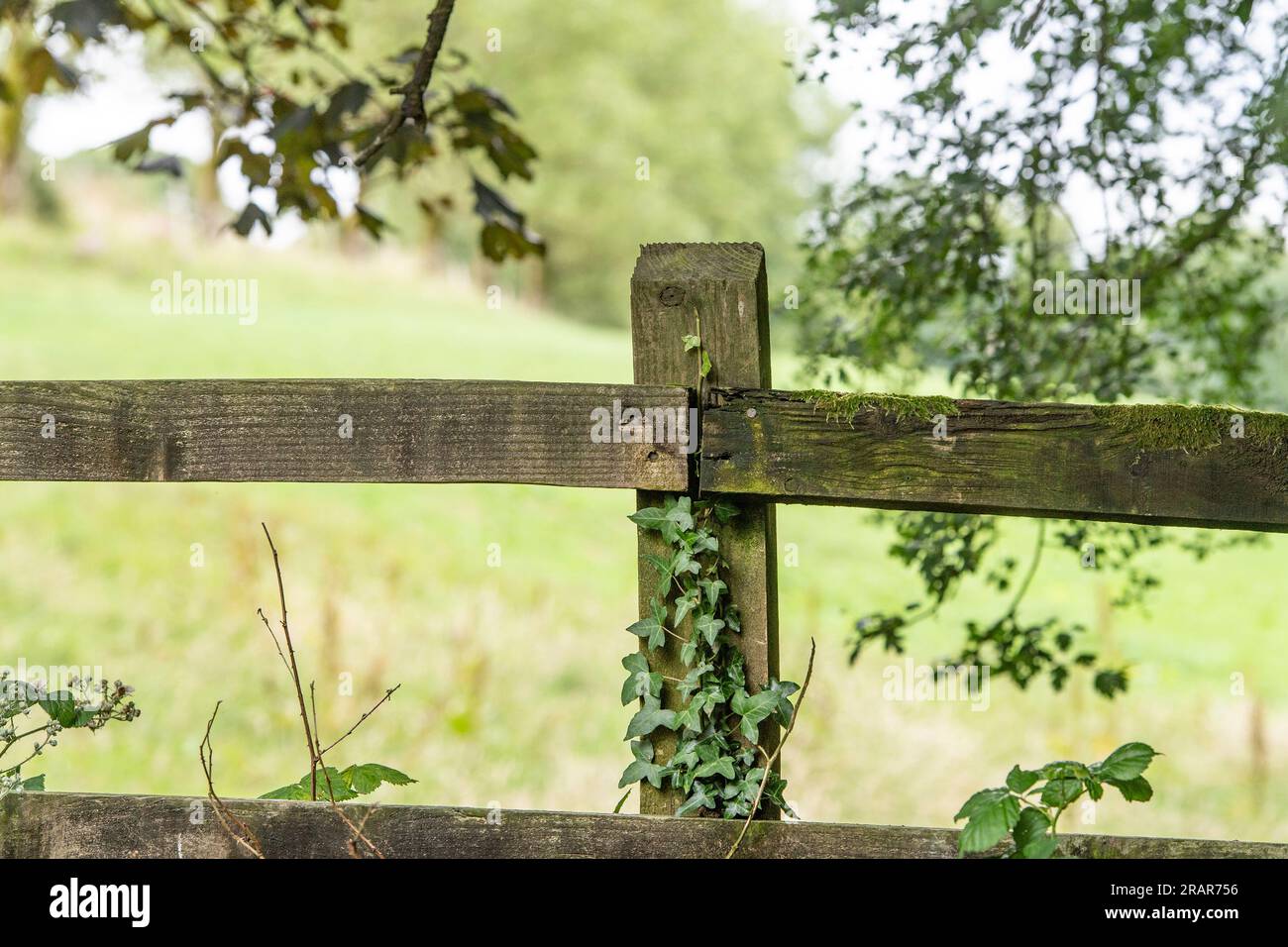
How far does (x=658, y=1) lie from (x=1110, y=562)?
31567 millimetres

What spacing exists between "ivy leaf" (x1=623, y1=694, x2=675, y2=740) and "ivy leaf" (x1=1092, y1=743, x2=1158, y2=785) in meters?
0.71

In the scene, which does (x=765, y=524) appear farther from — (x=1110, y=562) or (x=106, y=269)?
(x=106, y=269)

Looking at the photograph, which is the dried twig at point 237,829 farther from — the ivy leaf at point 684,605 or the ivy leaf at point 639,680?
the ivy leaf at point 684,605

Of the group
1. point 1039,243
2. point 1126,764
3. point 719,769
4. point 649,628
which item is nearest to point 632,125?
point 1039,243

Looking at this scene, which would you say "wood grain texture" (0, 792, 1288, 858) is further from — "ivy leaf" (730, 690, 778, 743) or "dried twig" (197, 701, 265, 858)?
"ivy leaf" (730, 690, 778, 743)

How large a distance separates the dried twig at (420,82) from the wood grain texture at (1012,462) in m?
1.75

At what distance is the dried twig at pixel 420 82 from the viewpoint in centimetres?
Result: 316

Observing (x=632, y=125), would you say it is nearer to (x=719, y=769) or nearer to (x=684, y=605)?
(x=684, y=605)

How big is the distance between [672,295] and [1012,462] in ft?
2.22

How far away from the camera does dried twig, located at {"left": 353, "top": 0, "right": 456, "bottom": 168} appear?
316cm

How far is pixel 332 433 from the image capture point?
202 cm

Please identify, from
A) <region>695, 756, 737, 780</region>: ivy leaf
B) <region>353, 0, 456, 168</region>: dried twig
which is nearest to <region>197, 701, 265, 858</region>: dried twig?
<region>695, 756, 737, 780</region>: ivy leaf

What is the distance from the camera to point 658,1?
31938 mm
